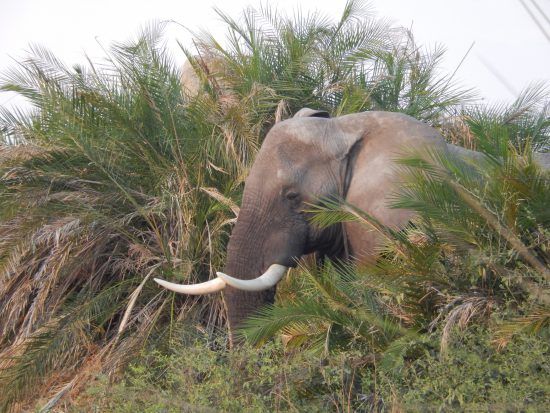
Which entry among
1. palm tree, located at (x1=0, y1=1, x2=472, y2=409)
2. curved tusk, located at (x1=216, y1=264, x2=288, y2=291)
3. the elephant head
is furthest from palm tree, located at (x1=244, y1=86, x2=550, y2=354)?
palm tree, located at (x1=0, y1=1, x2=472, y2=409)

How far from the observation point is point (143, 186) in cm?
945

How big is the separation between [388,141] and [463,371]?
2127mm

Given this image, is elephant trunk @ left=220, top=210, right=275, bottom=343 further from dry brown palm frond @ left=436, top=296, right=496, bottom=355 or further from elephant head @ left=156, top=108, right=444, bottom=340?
dry brown palm frond @ left=436, top=296, right=496, bottom=355

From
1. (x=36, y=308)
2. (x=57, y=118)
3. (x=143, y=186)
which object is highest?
(x=57, y=118)

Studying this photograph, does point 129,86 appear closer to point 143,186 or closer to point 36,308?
point 143,186

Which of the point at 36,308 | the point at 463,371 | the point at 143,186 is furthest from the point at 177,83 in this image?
the point at 463,371

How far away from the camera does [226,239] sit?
8.96 metres

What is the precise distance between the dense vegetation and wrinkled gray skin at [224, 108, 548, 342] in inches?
9.2

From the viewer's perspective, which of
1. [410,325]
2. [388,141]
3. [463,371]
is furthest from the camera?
[388,141]

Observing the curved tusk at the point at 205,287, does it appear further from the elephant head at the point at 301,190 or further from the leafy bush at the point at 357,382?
the leafy bush at the point at 357,382

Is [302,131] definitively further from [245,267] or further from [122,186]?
[122,186]

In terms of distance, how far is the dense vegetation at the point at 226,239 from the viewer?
5.72 metres

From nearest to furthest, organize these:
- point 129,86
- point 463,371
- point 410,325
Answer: point 463,371 → point 410,325 → point 129,86

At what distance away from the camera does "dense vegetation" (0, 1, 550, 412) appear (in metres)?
5.72
